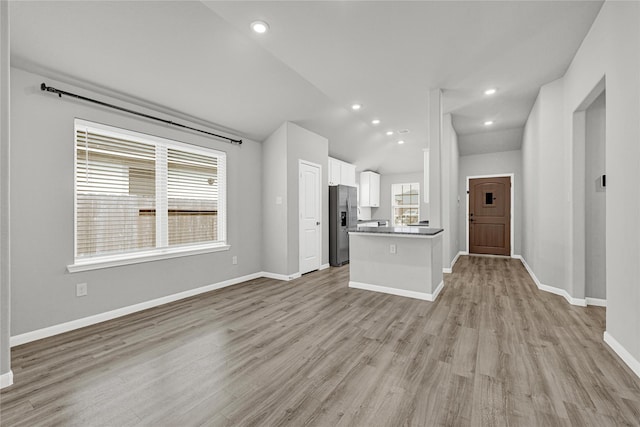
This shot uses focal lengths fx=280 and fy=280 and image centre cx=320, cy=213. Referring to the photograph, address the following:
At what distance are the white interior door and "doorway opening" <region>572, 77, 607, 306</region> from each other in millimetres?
3753

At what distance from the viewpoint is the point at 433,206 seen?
4195 mm

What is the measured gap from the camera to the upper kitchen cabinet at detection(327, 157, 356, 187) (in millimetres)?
6488

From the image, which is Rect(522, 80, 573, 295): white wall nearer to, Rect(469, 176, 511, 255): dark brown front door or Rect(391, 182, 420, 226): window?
Rect(469, 176, 511, 255): dark brown front door

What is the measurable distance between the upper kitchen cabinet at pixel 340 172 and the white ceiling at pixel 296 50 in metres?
2.08

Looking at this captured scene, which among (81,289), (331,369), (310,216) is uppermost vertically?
(310,216)

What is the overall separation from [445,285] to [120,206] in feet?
15.0

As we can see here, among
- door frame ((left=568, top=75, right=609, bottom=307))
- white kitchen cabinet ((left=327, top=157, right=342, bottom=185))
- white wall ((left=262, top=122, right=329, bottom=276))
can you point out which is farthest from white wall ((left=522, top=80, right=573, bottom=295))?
white kitchen cabinet ((left=327, top=157, right=342, bottom=185))

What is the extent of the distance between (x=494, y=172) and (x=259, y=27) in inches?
260

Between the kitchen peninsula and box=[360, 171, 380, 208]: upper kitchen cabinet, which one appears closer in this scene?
the kitchen peninsula

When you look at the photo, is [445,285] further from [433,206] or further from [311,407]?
[311,407]

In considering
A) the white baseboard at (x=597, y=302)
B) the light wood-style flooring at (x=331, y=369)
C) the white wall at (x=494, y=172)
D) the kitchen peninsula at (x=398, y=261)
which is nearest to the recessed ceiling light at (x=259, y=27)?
the kitchen peninsula at (x=398, y=261)

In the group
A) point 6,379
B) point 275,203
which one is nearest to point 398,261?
point 275,203

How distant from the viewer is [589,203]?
129 inches

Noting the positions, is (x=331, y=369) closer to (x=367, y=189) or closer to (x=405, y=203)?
(x=367, y=189)
